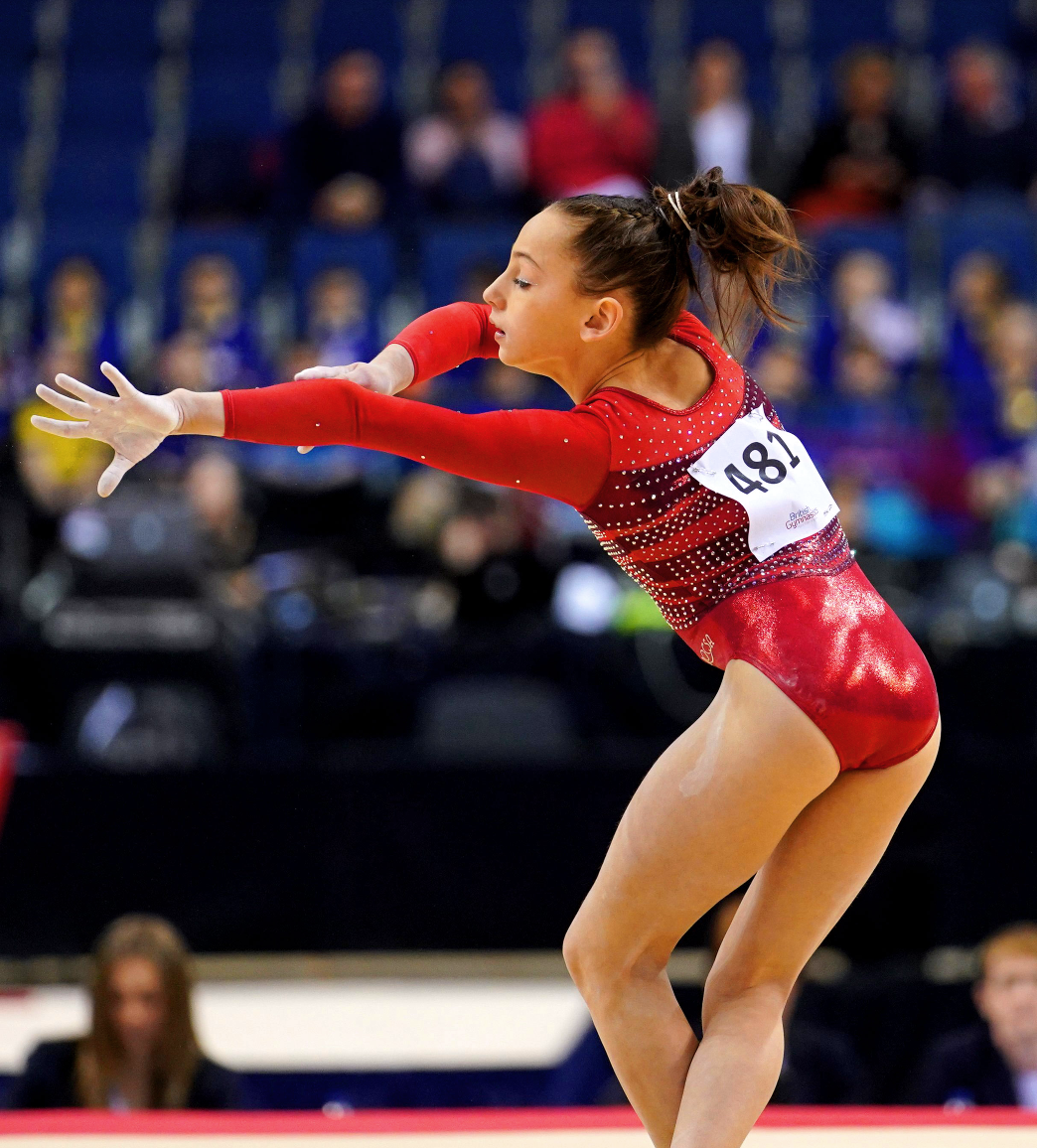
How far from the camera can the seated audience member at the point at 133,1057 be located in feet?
12.0

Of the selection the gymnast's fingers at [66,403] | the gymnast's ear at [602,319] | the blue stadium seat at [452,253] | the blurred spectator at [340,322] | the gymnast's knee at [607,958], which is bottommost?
the gymnast's knee at [607,958]

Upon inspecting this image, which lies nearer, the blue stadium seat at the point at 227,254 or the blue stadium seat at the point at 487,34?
the blue stadium seat at the point at 227,254

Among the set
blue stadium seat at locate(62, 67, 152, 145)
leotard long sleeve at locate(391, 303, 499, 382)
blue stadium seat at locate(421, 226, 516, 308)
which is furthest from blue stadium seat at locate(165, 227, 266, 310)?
leotard long sleeve at locate(391, 303, 499, 382)

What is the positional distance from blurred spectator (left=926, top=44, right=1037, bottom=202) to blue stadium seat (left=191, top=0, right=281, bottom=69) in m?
3.24

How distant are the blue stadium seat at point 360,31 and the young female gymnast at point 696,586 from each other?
6.81 metres

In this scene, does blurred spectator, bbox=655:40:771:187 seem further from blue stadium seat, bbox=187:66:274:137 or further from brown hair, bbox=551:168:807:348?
brown hair, bbox=551:168:807:348

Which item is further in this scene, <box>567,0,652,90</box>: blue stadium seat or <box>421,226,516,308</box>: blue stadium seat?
<box>567,0,652,90</box>: blue stadium seat

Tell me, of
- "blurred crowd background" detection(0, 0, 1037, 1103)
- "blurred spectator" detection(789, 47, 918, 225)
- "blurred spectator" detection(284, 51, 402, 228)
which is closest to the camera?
"blurred crowd background" detection(0, 0, 1037, 1103)

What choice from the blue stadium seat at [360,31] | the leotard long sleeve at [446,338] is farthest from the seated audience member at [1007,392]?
the leotard long sleeve at [446,338]

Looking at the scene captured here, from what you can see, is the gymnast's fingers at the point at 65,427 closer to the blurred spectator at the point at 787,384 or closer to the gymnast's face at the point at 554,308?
the gymnast's face at the point at 554,308

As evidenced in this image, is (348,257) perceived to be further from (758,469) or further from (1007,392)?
(758,469)

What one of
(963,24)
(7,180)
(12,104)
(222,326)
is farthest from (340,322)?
(963,24)

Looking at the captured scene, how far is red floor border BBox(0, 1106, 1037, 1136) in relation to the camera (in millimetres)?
2979

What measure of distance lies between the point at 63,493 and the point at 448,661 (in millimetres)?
1743
